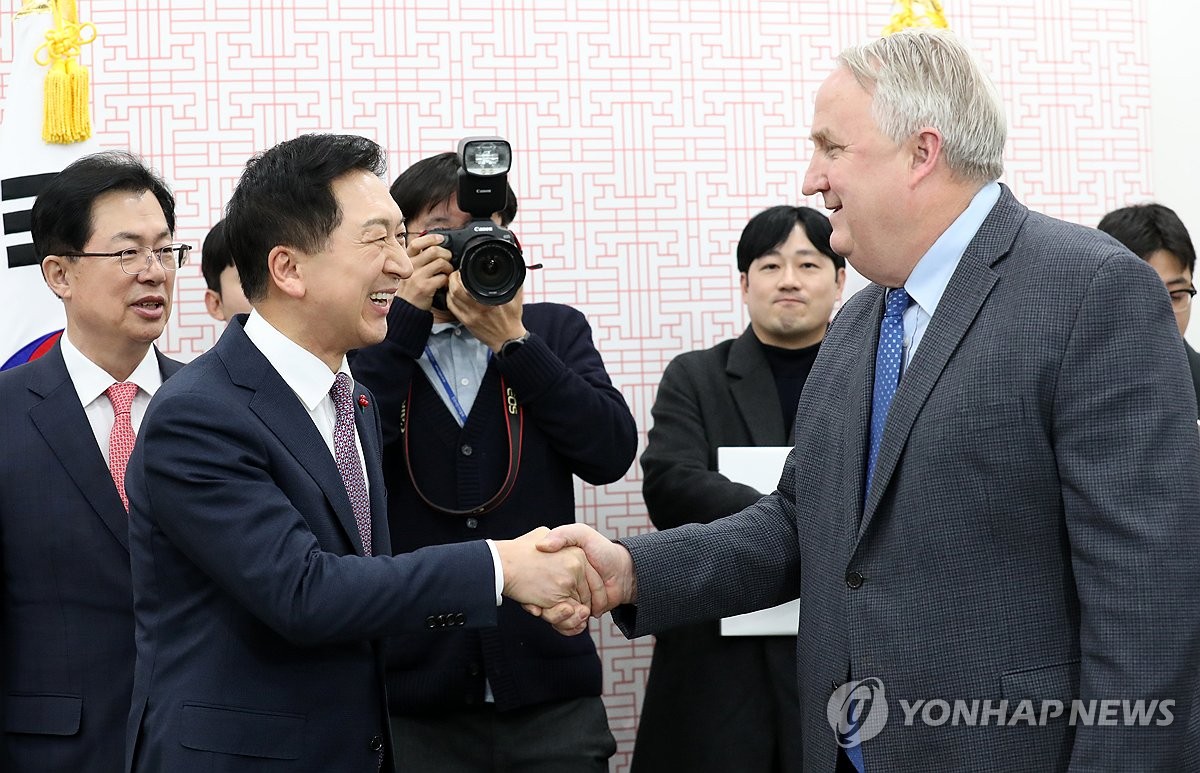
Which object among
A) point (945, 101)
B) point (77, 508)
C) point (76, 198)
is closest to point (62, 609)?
point (77, 508)

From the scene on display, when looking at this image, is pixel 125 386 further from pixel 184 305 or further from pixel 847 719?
pixel 847 719

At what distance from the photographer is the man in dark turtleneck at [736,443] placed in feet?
8.49

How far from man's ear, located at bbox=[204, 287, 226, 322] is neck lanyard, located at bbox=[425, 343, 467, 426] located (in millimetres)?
646

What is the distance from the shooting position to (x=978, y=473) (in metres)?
1.51

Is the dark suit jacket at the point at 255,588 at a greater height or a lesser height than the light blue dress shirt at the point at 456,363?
lesser

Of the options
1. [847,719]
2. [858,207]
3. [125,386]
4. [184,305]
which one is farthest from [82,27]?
[847,719]

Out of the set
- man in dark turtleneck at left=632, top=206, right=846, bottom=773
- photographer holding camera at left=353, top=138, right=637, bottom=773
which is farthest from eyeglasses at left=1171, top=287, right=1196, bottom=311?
photographer holding camera at left=353, top=138, right=637, bottom=773

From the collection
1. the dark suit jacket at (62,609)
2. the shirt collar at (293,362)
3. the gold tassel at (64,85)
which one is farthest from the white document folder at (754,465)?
the gold tassel at (64,85)

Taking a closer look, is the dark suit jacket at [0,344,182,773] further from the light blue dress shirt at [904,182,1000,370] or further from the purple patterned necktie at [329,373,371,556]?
the light blue dress shirt at [904,182,1000,370]

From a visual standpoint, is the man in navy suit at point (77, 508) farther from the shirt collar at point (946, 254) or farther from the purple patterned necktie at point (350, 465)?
the shirt collar at point (946, 254)

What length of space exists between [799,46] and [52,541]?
2.21 meters

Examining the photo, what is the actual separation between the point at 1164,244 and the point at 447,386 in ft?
5.81

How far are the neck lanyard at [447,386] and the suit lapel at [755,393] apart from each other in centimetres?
68

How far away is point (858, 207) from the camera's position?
5.62 feet
